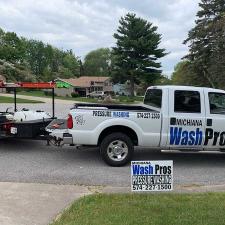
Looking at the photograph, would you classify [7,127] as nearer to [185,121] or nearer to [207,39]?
[185,121]

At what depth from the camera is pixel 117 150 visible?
9164 millimetres

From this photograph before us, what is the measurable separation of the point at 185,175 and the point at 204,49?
51.7 metres

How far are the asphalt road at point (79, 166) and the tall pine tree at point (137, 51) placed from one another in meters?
58.0

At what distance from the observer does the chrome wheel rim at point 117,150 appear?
912 centimetres

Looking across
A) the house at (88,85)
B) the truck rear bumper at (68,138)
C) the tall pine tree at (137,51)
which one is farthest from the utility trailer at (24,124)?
the house at (88,85)

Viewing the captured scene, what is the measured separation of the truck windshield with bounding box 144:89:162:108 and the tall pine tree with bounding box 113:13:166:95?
→ 58.2 m

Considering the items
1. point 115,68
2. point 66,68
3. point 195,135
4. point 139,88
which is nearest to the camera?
point 195,135

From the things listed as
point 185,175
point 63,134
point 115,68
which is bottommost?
point 185,175

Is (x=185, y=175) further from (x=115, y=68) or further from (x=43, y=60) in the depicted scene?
(x=43, y=60)

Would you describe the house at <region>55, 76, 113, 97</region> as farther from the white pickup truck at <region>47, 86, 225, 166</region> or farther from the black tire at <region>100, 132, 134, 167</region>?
the black tire at <region>100, 132, 134, 167</region>

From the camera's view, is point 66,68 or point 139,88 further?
point 66,68

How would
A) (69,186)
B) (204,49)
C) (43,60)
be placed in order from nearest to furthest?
(69,186), (204,49), (43,60)

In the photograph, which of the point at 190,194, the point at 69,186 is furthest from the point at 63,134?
the point at 190,194

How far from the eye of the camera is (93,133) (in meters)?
9.05
